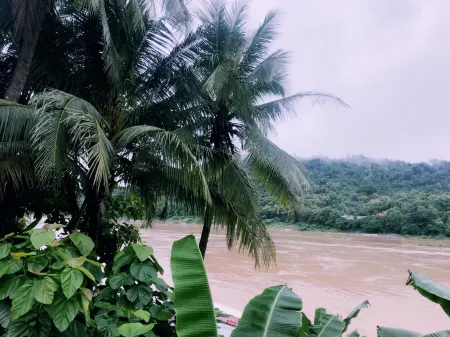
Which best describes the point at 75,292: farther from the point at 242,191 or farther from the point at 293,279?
the point at 293,279

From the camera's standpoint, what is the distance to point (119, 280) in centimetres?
210

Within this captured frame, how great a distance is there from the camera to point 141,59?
5203 mm

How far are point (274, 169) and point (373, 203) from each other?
2825cm

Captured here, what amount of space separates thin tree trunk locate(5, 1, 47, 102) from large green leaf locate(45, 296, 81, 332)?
3168 mm

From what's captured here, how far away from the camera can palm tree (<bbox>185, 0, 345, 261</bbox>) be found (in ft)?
17.2

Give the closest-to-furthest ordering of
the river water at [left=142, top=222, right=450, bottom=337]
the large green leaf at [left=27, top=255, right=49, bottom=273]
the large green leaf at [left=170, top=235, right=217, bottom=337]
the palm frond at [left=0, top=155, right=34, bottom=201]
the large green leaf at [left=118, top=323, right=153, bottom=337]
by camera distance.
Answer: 1. the large green leaf at [left=170, top=235, right=217, bottom=337]
2. the large green leaf at [left=118, top=323, right=153, bottom=337]
3. the large green leaf at [left=27, top=255, right=49, bottom=273]
4. the palm frond at [left=0, top=155, right=34, bottom=201]
5. the river water at [left=142, top=222, right=450, bottom=337]

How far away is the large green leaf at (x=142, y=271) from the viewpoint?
6.82ft

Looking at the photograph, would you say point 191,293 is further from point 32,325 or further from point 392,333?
point 392,333

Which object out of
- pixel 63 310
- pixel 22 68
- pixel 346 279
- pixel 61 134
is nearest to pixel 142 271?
pixel 63 310

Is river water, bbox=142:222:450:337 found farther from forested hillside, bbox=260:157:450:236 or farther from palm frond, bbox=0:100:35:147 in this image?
forested hillside, bbox=260:157:450:236

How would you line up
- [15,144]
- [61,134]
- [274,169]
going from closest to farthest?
1. [61,134]
2. [15,144]
3. [274,169]

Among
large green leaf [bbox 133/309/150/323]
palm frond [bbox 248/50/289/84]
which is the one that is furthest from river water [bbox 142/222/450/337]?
large green leaf [bbox 133/309/150/323]

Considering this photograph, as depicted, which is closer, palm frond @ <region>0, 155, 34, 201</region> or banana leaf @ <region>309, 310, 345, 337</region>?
banana leaf @ <region>309, 310, 345, 337</region>

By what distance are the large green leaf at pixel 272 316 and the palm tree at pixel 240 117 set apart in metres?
3.41
